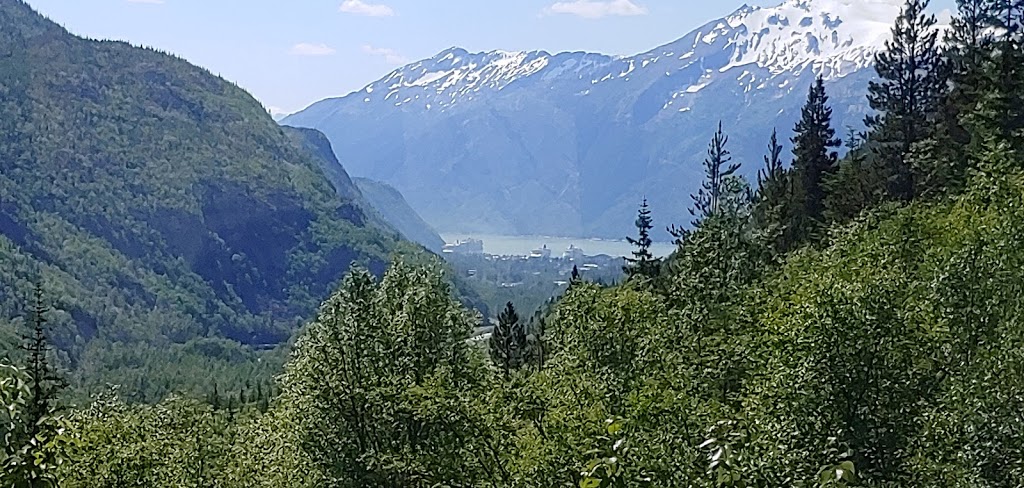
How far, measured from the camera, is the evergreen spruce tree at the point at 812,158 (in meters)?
59.1

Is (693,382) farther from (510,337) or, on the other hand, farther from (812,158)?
(510,337)

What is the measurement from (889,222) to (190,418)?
24.1m

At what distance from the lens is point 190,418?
35406 mm

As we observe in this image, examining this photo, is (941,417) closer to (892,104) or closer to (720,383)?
(720,383)

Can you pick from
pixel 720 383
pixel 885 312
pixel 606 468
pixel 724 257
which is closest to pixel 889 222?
pixel 724 257

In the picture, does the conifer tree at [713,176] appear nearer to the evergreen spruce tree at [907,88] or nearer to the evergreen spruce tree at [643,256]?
the evergreen spruce tree at [643,256]

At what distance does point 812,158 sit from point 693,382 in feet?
137

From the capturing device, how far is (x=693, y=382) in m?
23.1

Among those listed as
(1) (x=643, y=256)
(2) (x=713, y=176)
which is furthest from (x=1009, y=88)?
(1) (x=643, y=256)

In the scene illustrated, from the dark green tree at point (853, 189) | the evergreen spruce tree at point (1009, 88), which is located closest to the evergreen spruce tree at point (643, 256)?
the dark green tree at point (853, 189)

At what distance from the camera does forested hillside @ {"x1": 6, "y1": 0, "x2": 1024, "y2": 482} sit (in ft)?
57.5

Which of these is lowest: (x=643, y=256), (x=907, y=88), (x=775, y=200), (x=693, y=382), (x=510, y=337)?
(x=510, y=337)

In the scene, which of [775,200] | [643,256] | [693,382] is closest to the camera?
[693,382]

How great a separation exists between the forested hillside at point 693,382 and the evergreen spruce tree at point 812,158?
38.0 ft
